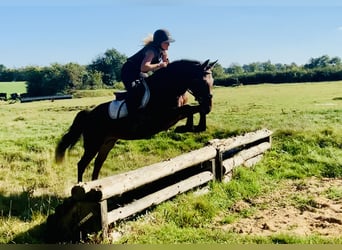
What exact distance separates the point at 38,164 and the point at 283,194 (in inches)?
141

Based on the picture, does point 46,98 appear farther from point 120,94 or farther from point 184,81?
point 184,81

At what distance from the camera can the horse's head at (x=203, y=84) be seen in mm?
4523

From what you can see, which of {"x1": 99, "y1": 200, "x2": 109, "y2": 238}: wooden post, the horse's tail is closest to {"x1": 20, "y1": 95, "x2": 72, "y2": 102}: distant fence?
the horse's tail

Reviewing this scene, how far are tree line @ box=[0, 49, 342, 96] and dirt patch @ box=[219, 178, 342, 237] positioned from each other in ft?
4.97

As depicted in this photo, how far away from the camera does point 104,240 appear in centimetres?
426

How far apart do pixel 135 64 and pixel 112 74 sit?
31cm

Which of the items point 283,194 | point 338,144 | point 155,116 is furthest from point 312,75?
point 338,144

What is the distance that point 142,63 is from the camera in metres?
4.74

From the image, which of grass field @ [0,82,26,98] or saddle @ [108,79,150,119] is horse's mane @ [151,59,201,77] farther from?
grass field @ [0,82,26,98]

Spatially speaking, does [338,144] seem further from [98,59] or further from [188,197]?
[98,59]

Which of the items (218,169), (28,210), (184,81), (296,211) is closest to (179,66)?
(184,81)

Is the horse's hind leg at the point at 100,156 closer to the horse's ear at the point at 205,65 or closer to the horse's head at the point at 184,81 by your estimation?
the horse's head at the point at 184,81

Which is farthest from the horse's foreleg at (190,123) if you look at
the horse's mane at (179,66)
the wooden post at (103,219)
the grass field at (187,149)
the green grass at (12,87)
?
the green grass at (12,87)

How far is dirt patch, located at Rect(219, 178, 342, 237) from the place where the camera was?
4617 millimetres
